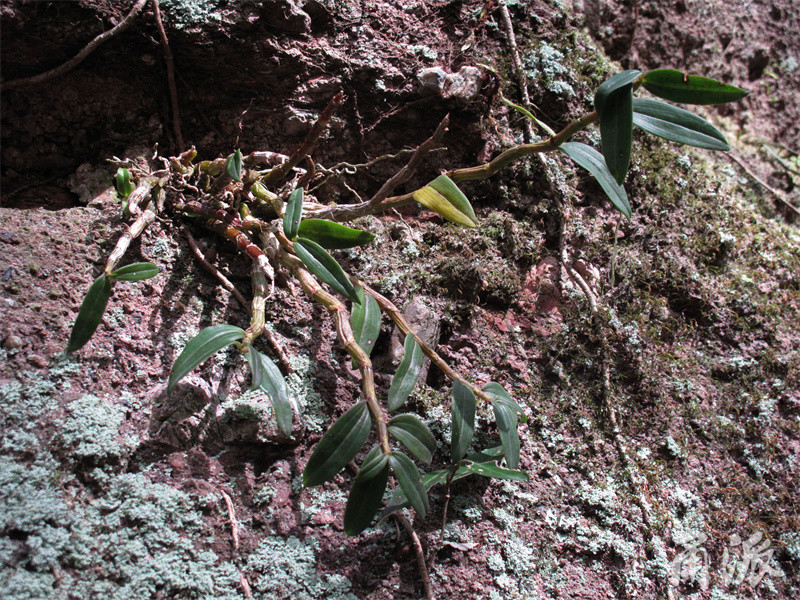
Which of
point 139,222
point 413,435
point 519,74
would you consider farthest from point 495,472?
point 519,74

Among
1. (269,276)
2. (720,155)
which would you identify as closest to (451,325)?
(269,276)

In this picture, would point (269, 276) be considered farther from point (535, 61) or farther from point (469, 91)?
point (535, 61)

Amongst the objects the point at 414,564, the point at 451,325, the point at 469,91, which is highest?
the point at 469,91

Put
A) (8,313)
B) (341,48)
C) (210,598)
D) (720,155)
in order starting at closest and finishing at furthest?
(210,598) → (8,313) → (341,48) → (720,155)

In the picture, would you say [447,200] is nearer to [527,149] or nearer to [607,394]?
[527,149]

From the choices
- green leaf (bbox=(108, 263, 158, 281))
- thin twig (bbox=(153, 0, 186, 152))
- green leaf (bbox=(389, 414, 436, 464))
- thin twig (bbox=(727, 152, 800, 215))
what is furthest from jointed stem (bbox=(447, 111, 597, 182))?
thin twig (bbox=(727, 152, 800, 215))

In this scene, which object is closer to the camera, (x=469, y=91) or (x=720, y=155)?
(x=469, y=91)

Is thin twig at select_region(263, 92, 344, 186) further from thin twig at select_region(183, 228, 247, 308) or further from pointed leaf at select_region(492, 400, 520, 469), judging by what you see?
pointed leaf at select_region(492, 400, 520, 469)
